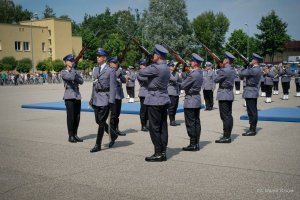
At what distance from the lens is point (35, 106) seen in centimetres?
1731

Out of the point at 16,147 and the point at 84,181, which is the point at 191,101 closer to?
the point at 84,181

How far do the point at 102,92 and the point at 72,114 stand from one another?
4.81ft

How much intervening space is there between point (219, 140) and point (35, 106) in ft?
34.5

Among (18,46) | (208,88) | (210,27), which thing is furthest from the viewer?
(210,27)

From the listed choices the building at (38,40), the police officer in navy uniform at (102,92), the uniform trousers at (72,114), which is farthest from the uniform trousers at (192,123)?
the building at (38,40)

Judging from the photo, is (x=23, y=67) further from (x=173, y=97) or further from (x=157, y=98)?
(x=157, y=98)

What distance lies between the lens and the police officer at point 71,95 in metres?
9.37

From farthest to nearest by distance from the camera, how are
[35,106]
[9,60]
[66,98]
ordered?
[9,60] < [35,106] < [66,98]

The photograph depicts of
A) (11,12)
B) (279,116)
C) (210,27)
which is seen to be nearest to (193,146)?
(279,116)

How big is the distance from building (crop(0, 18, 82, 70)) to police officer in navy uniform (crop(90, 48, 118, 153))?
5083 cm

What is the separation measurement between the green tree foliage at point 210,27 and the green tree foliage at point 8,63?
49.5m

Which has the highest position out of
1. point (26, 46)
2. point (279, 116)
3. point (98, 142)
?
point (26, 46)

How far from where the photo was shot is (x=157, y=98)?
7430 millimetres

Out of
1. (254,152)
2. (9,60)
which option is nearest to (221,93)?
(254,152)
